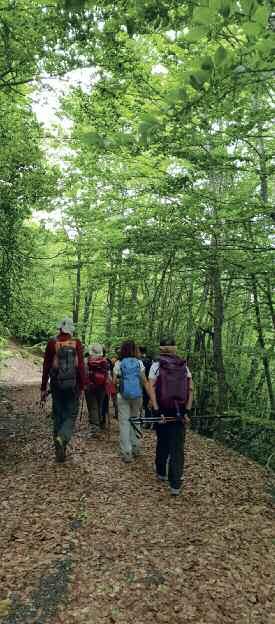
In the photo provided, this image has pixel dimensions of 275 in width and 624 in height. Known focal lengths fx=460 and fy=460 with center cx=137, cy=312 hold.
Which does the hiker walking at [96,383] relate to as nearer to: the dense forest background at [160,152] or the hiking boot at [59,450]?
the dense forest background at [160,152]

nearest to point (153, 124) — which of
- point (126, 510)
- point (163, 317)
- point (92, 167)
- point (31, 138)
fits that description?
point (126, 510)

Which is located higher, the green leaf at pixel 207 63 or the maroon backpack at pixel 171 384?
the green leaf at pixel 207 63

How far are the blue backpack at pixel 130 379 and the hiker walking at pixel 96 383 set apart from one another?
6.50 ft

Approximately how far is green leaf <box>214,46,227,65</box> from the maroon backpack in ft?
14.9

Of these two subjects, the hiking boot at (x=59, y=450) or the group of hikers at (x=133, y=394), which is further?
the hiking boot at (x=59, y=450)

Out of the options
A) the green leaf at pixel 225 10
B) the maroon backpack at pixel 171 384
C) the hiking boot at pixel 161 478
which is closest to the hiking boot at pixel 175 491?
the hiking boot at pixel 161 478

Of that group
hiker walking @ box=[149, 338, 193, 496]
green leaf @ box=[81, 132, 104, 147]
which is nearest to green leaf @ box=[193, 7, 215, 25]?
green leaf @ box=[81, 132, 104, 147]

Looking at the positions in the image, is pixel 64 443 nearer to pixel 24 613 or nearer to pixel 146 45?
pixel 24 613

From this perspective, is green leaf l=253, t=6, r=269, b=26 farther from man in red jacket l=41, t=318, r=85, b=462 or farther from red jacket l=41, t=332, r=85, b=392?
red jacket l=41, t=332, r=85, b=392

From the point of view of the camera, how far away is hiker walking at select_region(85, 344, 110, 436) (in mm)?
9844

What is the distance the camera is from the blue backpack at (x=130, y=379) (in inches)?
309

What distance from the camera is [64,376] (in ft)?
23.2

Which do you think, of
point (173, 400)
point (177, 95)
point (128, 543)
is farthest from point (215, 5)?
point (173, 400)

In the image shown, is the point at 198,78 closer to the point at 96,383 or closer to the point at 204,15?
the point at 204,15
